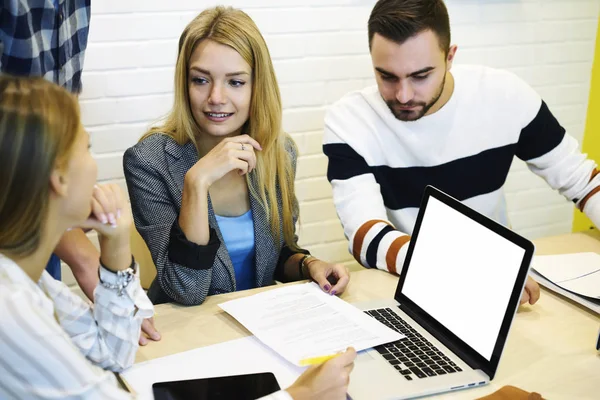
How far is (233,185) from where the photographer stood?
1.79 meters

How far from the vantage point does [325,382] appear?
110cm

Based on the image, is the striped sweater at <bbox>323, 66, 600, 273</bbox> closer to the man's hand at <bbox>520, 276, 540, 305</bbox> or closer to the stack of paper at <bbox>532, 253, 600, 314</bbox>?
the stack of paper at <bbox>532, 253, 600, 314</bbox>

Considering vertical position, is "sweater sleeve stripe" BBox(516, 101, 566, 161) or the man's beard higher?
the man's beard

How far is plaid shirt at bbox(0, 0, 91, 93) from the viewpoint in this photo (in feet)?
4.75

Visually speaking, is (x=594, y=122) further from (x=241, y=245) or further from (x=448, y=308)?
(x=448, y=308)

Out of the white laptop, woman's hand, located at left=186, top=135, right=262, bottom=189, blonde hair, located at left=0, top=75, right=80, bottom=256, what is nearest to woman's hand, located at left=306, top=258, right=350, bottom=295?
the white laptop

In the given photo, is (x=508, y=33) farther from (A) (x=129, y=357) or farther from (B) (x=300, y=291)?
(A) (x=129, y=357)

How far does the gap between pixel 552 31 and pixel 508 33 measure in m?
0.22

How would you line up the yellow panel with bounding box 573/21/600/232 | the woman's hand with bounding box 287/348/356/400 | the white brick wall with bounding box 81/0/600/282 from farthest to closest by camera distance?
1. the yellow panel with bounding box 573/21/600/232
2. the white brick wall with bounding box 81/0/600/282
3. the woman's hand with bounding box 287/348/356/400

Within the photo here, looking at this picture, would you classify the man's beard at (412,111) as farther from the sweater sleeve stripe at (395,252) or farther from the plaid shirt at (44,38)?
the plaid shirt at (44,38)

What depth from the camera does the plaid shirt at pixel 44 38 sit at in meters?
1.45

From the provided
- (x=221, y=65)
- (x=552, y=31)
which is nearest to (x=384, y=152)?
(x=221, y=65)

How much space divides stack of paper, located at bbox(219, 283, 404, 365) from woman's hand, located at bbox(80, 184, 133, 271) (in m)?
0.29

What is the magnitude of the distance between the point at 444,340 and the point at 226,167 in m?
0.60
